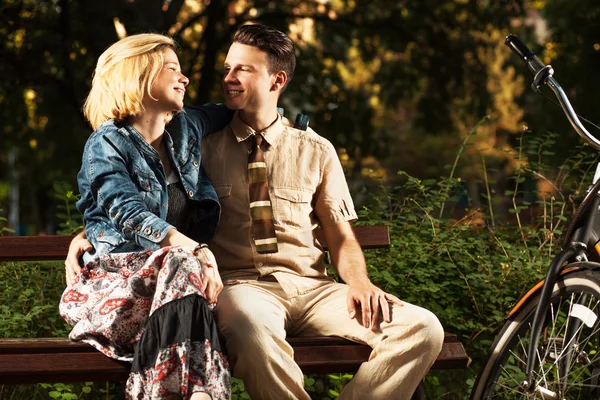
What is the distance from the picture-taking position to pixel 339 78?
39.3ft

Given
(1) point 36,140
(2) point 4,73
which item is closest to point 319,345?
(2) point 4,73

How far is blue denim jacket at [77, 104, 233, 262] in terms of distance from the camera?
3.71 metres

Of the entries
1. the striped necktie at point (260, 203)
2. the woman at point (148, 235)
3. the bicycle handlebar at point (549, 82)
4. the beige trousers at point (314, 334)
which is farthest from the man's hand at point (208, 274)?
the bicycle handlebar at point (549, 82)

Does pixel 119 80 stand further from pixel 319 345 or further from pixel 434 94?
pixel 434 94

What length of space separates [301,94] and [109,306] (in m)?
7.87

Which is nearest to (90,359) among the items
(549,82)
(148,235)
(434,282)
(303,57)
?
(148,235)

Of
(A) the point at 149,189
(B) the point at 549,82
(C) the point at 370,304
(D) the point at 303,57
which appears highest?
(D) the point at 303,57

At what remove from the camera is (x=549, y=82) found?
3896 millimetres

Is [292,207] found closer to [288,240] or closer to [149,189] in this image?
[288,240]

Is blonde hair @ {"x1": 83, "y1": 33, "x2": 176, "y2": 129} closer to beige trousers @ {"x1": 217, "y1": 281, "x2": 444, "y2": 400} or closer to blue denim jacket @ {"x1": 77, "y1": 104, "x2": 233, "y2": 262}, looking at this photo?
blue denim jacket @ {"x1": 77, "y1": 104, "x2": 233, "y2": 262}

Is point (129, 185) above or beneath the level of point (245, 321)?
above

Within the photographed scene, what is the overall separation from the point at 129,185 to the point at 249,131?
745 mm

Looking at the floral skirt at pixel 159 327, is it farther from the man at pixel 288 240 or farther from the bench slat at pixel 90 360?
the man at pixel 288 240

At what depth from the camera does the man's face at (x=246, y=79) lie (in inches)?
169
